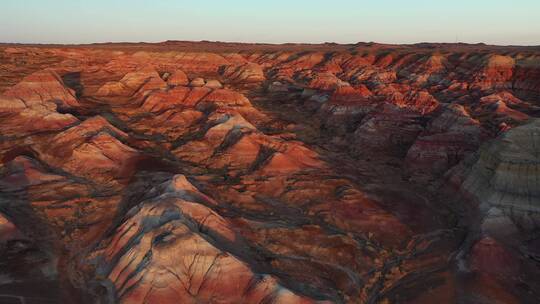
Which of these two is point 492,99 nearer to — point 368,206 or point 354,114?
point 354,114

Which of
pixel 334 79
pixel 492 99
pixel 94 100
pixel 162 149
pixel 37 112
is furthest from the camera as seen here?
pixel 334 79

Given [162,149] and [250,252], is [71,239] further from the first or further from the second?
[162,149]

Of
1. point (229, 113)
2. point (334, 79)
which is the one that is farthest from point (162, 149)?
point (334, 79)

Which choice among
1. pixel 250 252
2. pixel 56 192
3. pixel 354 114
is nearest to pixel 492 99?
pixel 354 114

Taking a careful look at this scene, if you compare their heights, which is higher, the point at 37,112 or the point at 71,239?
the point at 37,112

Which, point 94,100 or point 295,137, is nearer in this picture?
point 295,137

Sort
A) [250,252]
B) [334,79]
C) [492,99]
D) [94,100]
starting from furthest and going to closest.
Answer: [334,79], [94,100], [492,99], [250,252]
